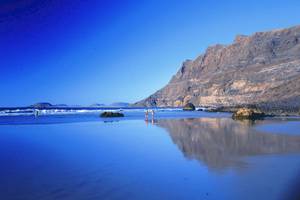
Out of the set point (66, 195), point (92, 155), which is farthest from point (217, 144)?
point (66, 195)

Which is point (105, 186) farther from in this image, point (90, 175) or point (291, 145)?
point (291, 145)

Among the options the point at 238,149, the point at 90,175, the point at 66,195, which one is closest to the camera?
the point at 66,195

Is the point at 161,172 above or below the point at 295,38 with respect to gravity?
below

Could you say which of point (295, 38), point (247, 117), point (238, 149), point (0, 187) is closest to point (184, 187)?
point (0, 187)

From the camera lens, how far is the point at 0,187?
39.0 feet

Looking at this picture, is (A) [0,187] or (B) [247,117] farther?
(B) [247,117]

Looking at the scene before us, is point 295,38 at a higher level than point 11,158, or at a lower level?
higher

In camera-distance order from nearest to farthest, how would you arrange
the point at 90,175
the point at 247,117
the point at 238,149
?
1. the point at 90,175
2. the point at 238,149
3. the point at 247,117

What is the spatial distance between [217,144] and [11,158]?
12.6m

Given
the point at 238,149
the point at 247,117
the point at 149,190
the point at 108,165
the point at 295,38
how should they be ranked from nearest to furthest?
the point at 149,190
the point at 108,165
the point at 238,149
the point at 247,117
the point at 295,38

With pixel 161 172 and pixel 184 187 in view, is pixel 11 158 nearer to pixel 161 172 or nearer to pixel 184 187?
pixel 161 172

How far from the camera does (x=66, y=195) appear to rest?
426 inches

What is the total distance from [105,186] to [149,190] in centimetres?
153

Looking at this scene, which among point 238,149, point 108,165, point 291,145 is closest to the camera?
point 108,165
